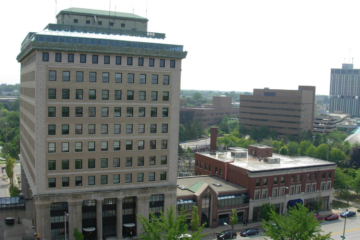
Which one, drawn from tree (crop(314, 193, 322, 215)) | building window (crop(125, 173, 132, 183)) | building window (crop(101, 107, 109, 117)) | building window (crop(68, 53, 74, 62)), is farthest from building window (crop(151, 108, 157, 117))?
tree (crop(314, 193, 322, 215))

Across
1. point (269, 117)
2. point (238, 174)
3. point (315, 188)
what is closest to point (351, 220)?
point (315, 188)

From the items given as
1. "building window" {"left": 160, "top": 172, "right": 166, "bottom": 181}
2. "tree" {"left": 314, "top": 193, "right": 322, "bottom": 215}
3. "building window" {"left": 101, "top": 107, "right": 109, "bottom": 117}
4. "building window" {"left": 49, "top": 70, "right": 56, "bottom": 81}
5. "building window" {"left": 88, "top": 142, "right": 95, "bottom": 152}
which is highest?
"building window" {"left": 49, "top": 70, "right": 56, "bottom": 81}

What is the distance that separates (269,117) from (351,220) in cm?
11137

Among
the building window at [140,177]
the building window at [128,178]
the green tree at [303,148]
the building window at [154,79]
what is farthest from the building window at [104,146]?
the green tree at [303,148]

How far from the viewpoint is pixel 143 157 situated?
6194 centimetres

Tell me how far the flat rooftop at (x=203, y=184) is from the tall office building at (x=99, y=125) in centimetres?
773

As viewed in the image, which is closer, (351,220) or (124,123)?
(124,123)

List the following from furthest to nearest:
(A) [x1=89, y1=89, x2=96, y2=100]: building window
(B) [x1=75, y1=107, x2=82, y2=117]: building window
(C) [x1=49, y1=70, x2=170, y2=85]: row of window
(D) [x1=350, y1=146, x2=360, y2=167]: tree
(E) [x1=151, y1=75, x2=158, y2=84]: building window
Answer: (D) [x1=350, y1=146, x2=360, y2=167]: tree < (E) [x1=151, y1=75, x2=158, y2=84]: building window < (A) [x1=89, y1=89, x2=96, y2=100]: building window < (B) [x1=75, y1=107, x2=82, y2=117]: building window < (C) [x1=49, y1=70, x2=170, y2=85]: row of window

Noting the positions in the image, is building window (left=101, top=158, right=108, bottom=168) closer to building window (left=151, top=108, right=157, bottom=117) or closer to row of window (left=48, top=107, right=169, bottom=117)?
row of window (left=48, top=107, right=169, bottom=117)

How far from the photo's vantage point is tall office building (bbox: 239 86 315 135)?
178m

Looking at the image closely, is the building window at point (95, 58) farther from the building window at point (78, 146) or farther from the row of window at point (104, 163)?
the row of window at point (104, 163)

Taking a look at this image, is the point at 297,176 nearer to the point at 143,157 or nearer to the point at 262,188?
the point at 262,188

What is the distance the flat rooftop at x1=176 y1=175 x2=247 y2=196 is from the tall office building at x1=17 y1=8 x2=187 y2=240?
7731 mm

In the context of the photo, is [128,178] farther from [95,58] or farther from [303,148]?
[303,148]
